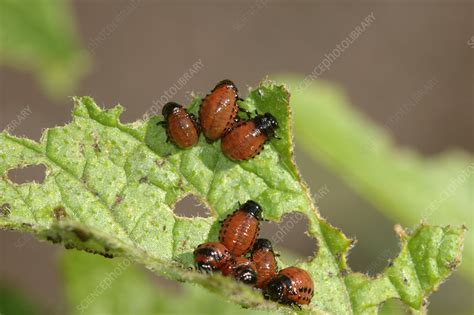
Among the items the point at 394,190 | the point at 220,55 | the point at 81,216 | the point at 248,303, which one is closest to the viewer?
the point at 248,303

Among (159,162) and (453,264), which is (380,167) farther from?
(159,162)

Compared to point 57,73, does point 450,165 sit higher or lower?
higher

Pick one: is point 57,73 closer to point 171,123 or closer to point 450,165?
point 171,123

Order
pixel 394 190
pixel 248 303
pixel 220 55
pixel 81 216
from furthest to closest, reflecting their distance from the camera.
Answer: pixel 220 55
pixel 394 190
pixel 81 216
pixel 248 303

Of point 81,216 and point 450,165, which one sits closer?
point 81,216

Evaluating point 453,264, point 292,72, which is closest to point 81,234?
point 453,264

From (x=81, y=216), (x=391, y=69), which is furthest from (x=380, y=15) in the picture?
(x=81, y=216)

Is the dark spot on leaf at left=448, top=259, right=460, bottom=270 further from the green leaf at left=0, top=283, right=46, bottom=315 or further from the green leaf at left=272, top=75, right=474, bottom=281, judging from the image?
the green leaf at left=0, top=283, right=46, bottom=315
